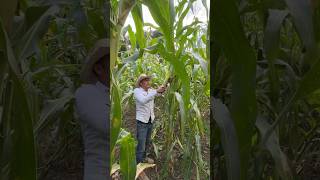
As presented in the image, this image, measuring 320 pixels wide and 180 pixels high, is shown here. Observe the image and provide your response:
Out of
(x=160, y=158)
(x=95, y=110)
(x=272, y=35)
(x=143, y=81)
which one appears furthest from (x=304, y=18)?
(x=160, y=158)

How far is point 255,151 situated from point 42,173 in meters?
0.24

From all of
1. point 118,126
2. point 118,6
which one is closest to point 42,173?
point 118,126

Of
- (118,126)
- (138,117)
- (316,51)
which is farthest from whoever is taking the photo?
(138,117)

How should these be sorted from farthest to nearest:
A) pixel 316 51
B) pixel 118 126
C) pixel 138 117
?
1. pixel 138 117
2. pixel 118 126
3. pixel 316 51

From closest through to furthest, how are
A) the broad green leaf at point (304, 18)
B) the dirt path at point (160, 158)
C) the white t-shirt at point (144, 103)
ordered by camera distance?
the broad green leaf at point (304, 18)
the dirt path at point (160, 158)
the white t-shirt at point (144, 103)

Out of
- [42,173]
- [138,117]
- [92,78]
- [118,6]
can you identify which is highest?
[118,6]

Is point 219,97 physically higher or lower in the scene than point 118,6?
lower

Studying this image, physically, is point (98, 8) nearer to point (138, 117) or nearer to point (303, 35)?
point (303, 35)

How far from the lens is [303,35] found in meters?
0.39

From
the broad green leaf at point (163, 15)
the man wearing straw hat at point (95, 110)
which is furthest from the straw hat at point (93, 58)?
the broad green leaf at point (163, 15)

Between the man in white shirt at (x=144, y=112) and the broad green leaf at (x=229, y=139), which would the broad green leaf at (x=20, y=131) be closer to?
the broad green leaf at (x=229, y=139)

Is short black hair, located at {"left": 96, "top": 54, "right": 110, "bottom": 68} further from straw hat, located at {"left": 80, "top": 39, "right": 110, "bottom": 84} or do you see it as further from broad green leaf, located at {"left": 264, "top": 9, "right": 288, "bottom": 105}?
broad green leaf, located at {"left": 264, "top": 9, "right": 288, "bottom": 105}

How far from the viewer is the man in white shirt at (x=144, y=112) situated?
1.38m

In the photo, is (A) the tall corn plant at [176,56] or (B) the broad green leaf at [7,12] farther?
(A) the tall corn plant at [176,56]
